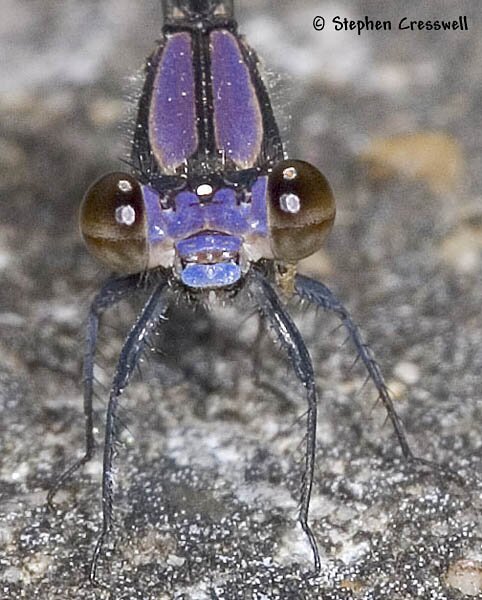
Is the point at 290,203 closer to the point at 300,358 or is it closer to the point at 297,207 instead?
the point at 297,207

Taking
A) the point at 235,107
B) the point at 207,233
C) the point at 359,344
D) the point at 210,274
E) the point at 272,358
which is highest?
the point at 235,107

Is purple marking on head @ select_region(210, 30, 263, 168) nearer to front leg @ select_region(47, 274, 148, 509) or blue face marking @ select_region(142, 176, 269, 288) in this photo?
blue face marking @ select_region(142, 176, 269, 288)

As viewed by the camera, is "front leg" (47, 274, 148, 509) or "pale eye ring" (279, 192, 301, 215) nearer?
"pale eye ring" (279, 192, 301, 215)

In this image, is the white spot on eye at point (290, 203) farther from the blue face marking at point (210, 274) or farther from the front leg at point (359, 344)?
the front leg at point (359, 344)

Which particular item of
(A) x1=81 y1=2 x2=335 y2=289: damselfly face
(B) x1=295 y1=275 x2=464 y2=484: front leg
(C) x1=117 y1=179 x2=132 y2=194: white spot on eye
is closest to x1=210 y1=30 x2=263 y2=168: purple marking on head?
(A) x1=81 y1=2 x2=335 y2=289: damselfly face

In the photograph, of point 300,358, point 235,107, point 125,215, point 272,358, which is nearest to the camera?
point 125,215

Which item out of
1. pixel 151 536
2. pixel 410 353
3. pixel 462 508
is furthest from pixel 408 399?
pixel 151 536

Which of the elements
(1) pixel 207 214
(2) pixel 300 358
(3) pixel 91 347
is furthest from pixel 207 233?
(3) pixel 91 347
